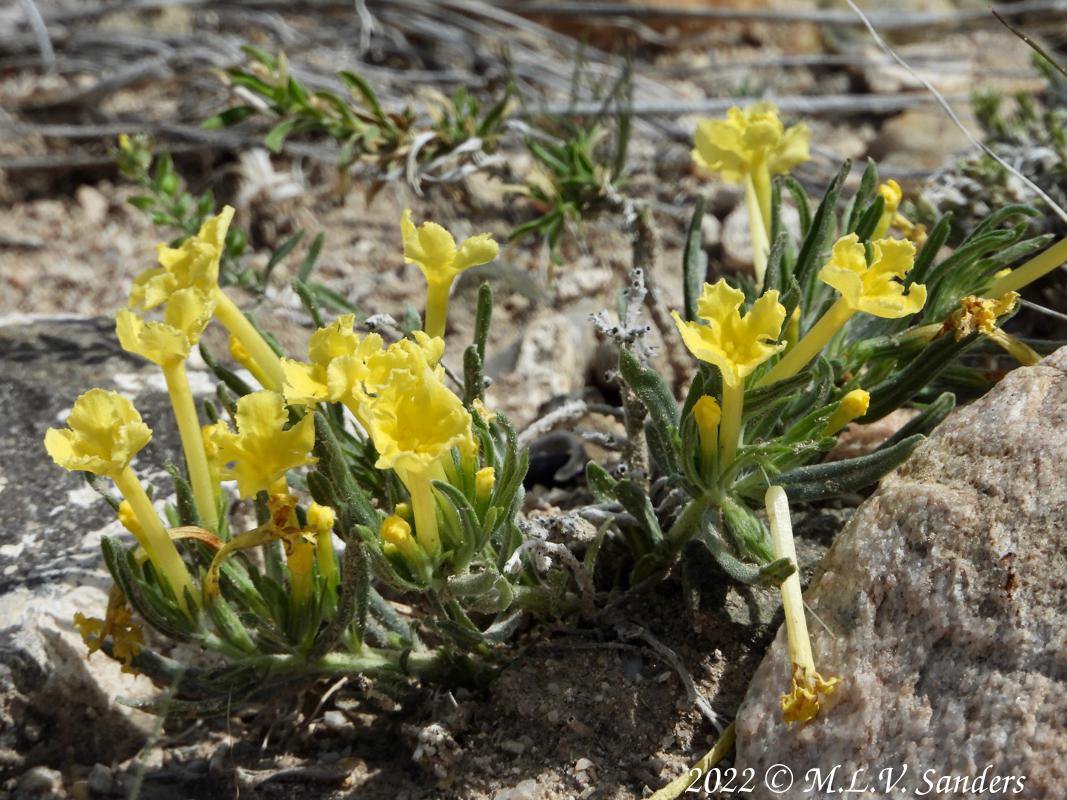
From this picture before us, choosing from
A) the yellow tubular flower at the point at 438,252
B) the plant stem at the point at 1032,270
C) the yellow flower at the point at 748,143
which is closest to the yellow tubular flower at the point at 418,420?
the yellow tubular flower at the point at 438,252

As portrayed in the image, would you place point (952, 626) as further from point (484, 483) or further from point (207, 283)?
point (207, 283)

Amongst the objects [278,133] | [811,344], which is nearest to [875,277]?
[811,344]

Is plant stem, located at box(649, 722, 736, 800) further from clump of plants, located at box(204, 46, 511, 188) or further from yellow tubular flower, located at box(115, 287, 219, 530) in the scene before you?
clump of plants, located at box(204, 46, 511, 188)

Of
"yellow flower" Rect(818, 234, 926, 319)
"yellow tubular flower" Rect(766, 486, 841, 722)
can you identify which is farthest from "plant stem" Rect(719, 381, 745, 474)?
"yellow flower" Rect(818, 234, 926, 319)

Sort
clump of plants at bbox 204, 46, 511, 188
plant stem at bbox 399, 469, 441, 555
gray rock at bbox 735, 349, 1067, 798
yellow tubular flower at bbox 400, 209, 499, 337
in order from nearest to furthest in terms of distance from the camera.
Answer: gray rock at bbox 735, 349, 1067, 798, plant stem at bbox 399, 469, 441, 555, yellow tubular flower at bbox 400, 209, 499, 337, clump of plants at bbox 204, 46, 511, 188

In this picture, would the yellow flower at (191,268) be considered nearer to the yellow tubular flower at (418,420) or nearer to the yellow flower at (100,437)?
the yellow flower at (100,437)

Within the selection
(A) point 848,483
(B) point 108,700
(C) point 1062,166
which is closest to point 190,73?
(B) point 108,700
